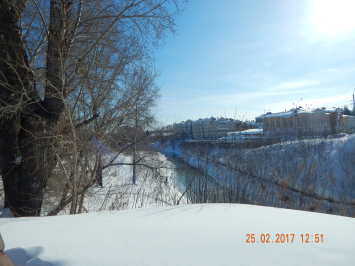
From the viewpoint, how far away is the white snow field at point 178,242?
2076mm

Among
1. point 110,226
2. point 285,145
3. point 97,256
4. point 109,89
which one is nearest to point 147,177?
point 109,89

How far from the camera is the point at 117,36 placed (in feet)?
22.0

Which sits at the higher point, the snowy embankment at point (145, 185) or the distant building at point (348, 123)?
the distant building at point (348, 123)

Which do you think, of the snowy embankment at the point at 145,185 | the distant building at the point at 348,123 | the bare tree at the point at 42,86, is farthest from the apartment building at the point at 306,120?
the bare tree at the point at 42,86

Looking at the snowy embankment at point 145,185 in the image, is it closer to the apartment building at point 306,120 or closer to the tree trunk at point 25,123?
the tree trunk at point 25,123

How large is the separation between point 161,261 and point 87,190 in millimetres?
5973

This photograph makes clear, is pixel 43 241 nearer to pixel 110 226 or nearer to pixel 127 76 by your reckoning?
pixel 110 226

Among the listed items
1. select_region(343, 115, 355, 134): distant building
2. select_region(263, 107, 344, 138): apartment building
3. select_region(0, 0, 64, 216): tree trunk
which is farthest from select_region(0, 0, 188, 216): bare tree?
select_region(343, 115, 355, 134): distant building

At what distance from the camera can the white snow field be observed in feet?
6.81
